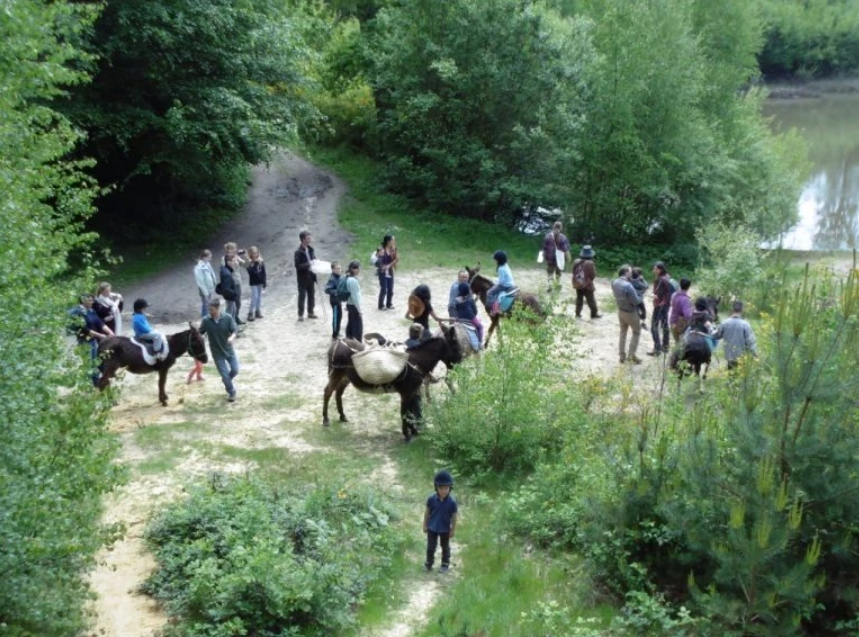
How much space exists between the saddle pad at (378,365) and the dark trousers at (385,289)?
6.37 m

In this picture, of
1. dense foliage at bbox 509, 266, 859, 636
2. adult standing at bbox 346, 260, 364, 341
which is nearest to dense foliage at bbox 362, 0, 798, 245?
adult standing at bbox 346, 260, 364, 341

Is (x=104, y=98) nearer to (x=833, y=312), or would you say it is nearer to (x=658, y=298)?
(x=658, y=298)

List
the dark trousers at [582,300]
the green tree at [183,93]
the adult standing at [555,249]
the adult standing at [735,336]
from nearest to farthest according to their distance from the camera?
the adult standing at [735,336] < the dark trousers at [582,300] < the adult standing at [555,249] < the green tree at [183,93]

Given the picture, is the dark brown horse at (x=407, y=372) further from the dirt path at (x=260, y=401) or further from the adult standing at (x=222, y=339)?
the adult standing at (x=222, y=339)

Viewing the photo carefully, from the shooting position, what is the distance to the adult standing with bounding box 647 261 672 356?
16.1 meters

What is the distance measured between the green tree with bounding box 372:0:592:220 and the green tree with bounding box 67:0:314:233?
14.2 feet

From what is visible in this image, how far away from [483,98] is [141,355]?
16.4 meters

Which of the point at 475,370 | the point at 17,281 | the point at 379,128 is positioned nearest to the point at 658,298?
the point at 475,370

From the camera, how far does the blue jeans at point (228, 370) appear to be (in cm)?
1408

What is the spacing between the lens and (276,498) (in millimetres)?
10461

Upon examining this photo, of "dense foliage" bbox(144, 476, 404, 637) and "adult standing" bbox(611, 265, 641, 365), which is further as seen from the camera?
"adult standing" bbox(611, 265, 641, 365)

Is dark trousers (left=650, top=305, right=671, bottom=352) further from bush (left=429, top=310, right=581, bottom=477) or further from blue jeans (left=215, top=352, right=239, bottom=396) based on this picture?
blue jeans (left=215, top=352, right=239, bottom=396)

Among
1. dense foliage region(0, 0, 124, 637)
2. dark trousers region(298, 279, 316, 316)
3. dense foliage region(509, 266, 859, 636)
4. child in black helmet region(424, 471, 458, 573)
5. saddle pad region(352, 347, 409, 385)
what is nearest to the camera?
dense foliage region(0, 0, 124, 637)

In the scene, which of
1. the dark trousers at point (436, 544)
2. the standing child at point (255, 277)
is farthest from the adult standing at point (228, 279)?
the dark trousers at point (436, 544)
